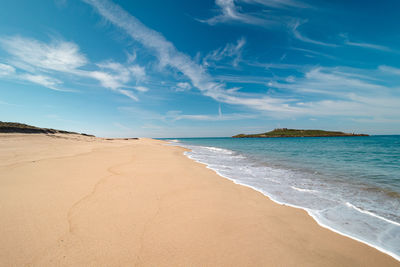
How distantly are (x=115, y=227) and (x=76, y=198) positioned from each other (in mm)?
1576

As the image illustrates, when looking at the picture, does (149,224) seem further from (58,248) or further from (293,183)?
(293,183)

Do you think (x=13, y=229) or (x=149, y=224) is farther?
(x=149, y=224)

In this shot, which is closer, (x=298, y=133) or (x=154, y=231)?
(x=154, y=231)

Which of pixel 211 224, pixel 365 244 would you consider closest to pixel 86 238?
pixel 211 224

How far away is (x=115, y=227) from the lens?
2.52 m

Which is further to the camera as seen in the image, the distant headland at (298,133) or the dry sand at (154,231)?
the distant headland at (298,133)

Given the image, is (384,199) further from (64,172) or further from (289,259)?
(64,172)

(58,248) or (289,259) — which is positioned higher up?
(58,248)

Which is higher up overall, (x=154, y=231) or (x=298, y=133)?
(x=298, y=133)

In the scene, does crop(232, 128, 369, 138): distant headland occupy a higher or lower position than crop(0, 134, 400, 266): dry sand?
higher

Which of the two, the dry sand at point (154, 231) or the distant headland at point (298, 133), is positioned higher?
the distant headland at point (298, 133)

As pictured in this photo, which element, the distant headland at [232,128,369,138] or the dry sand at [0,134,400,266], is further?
the distant headland at [232,128,369,138]

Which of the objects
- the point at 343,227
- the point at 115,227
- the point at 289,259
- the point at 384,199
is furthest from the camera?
the point at 384,199

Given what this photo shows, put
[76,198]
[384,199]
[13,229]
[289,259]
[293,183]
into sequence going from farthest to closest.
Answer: [293,183], [384,199], [76,198], [13,229], [289,259]
